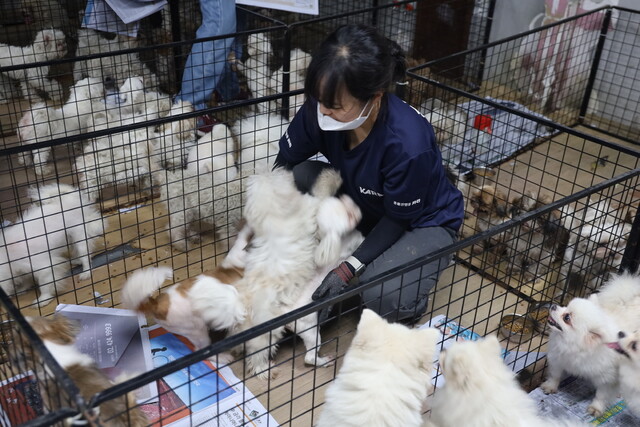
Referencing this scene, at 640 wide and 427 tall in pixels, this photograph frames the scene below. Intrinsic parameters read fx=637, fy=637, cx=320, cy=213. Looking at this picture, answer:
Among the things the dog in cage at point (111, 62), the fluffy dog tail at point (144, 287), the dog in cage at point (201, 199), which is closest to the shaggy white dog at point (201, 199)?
the dog in cage at point (201, 199)

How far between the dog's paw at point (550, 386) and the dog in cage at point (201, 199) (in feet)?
4.78

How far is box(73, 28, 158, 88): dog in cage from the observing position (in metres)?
4.55

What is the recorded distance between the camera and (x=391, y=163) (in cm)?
223

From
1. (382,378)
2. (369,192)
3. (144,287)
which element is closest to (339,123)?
(369,192)

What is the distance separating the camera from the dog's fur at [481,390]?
1.54 meters

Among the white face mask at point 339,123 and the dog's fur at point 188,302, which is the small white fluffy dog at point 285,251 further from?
the white face mask at point 339,123

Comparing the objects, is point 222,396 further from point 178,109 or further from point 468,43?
point 468,43

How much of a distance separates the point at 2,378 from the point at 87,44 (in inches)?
137

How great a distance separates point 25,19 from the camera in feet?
18.9

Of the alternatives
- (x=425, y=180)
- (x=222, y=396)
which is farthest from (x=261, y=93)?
(x=222, y=396)

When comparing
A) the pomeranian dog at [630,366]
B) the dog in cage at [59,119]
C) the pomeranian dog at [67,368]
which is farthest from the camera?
the dog in cage at [59,119]

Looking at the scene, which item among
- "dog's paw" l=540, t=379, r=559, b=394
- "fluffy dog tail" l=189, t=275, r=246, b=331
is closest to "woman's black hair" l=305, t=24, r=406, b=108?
"fluffy dog tail" l=189, t=275, r=246, b=331

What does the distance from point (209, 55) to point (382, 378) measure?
309 centimetres

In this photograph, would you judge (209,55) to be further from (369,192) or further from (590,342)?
(590,342)
